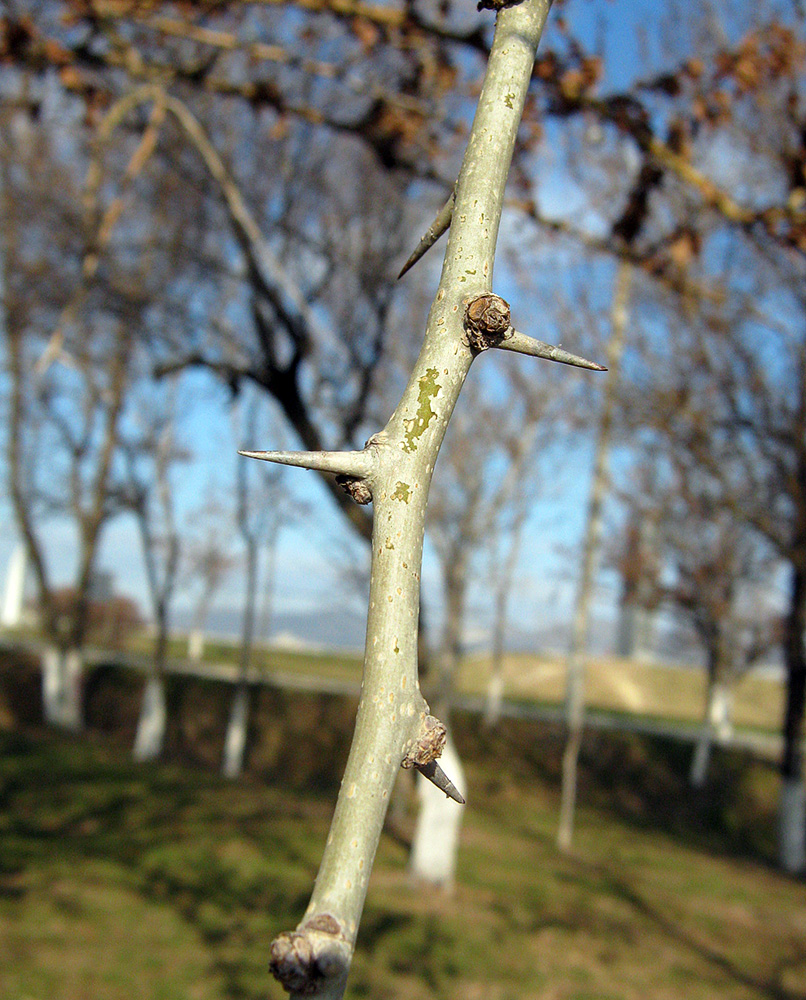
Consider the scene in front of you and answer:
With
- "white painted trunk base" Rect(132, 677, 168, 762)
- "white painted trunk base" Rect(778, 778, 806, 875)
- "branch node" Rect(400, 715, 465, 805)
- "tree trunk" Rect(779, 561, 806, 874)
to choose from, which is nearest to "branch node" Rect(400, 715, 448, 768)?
"branch node" Rect(400, 715, 465, 805)

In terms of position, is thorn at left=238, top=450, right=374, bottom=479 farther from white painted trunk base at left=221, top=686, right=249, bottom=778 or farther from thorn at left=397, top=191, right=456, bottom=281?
white painted trunk base at left=221, top=686, right=249, bottom=778

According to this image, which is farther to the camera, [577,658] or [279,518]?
[279,518]

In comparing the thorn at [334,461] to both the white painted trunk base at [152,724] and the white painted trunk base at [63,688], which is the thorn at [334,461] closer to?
the white painted trunk base at [152,724]

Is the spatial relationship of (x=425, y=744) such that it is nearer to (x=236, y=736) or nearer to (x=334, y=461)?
(x=334, y=461)

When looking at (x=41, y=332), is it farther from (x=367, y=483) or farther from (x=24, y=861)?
(x=367, y=483)

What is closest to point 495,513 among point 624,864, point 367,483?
point 624,864

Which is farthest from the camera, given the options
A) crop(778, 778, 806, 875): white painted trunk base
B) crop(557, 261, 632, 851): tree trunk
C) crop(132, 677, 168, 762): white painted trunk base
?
crop(132, 677, 168, 762): white painted trunk base
